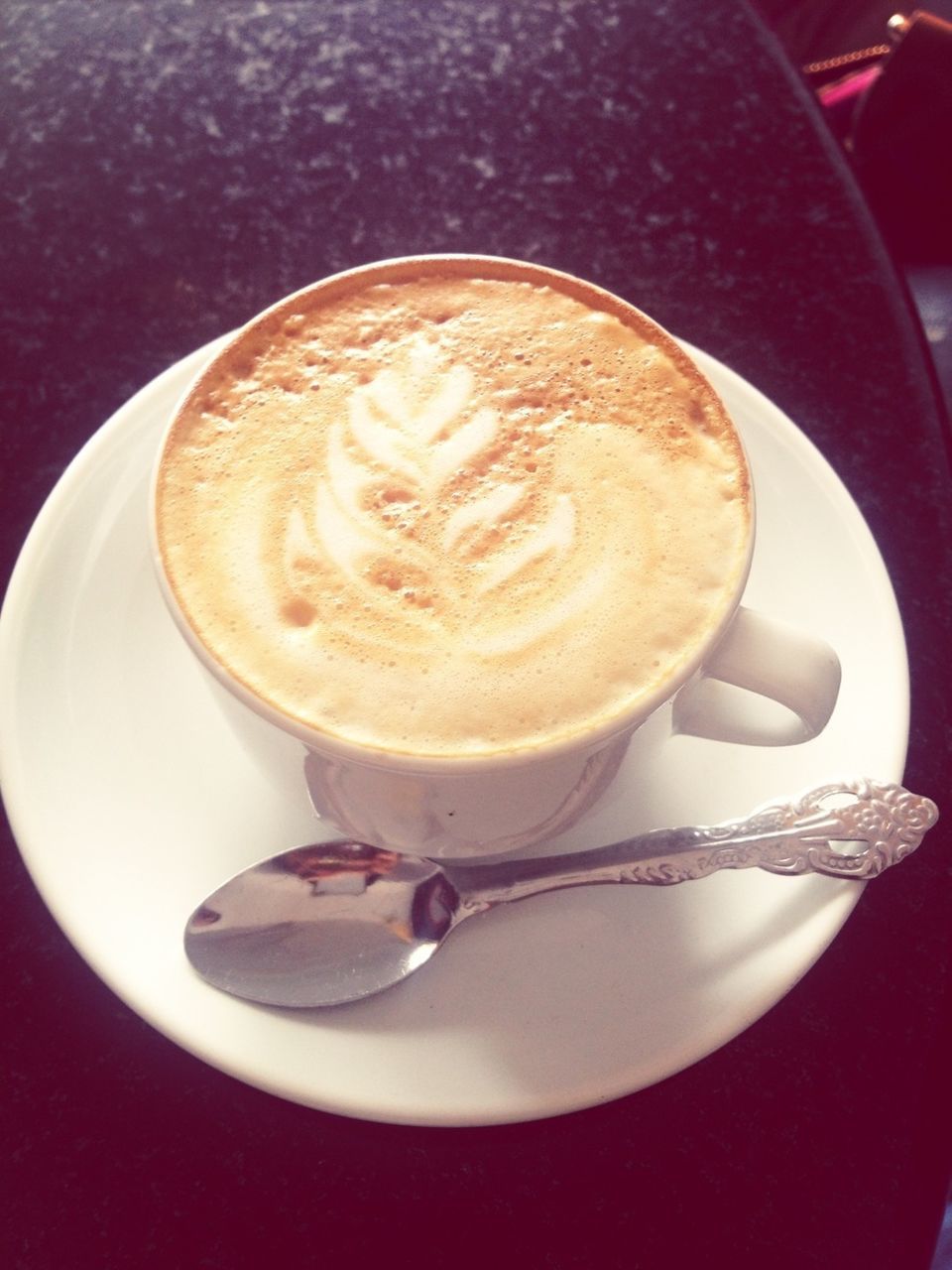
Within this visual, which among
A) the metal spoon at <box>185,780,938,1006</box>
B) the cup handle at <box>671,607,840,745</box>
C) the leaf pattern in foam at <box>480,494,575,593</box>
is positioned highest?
the leaf pattern in foam at <box>480,494,575,593</box>

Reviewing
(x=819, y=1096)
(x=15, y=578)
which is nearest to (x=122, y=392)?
(x=15, y=578)

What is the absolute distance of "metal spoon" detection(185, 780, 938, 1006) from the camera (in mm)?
737

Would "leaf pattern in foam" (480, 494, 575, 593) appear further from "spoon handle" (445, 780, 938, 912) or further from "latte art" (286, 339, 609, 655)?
"spoon handle" (445, 780, 938, 912)

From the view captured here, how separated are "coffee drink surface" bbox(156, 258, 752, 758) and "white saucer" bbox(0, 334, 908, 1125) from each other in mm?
98

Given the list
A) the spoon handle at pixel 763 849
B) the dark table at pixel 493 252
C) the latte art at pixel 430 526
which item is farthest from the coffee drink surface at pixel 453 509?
the dark table at pixel 493 252

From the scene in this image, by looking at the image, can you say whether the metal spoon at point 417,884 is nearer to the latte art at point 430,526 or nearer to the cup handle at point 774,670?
the cup handle at point 774,670

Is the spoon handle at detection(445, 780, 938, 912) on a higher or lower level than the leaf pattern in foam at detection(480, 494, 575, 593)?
lower

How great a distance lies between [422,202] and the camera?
116cm

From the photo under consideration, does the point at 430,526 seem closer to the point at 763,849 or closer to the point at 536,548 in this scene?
the point at 536,548

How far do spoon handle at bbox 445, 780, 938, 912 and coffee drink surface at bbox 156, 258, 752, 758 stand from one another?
16 centimetres

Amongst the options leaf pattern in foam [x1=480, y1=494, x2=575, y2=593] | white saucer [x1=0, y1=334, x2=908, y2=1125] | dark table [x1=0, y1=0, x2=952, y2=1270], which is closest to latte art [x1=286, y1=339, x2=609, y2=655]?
leaf pattern in foam [x1=480, y1=494, x2=575, y2=593]

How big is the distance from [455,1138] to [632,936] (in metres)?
0.19

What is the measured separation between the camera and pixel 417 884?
30.9 inches

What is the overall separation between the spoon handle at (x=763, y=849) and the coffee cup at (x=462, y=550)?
0.03 meters
